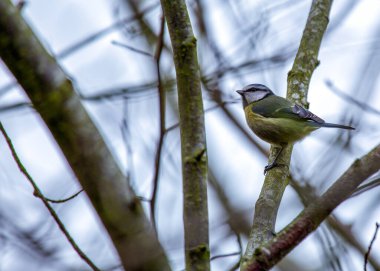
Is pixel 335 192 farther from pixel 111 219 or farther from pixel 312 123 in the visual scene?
pixel 312 123

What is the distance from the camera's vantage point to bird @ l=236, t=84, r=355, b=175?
336 cm

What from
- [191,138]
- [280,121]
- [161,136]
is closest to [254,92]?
[280,121]

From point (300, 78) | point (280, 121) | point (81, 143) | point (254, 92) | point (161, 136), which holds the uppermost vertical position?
point (254, 92)

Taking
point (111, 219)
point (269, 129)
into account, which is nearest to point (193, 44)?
point (111, 219)

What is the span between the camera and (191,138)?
4.74ft

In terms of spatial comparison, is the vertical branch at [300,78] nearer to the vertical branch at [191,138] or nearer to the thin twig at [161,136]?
the thin twig at [161,136]

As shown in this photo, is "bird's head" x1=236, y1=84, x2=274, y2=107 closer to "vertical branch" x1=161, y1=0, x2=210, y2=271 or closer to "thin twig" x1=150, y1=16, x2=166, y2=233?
"thin twig" x1=150, y1=16, x2=166, y2=233

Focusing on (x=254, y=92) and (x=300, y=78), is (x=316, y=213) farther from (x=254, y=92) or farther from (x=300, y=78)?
(x=254, y=92)

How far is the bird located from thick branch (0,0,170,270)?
1.75m

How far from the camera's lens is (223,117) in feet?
15.7

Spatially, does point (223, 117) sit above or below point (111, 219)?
above

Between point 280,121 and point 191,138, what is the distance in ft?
7.37

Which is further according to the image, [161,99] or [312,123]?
[312,123]

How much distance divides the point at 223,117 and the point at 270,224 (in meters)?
2.75
